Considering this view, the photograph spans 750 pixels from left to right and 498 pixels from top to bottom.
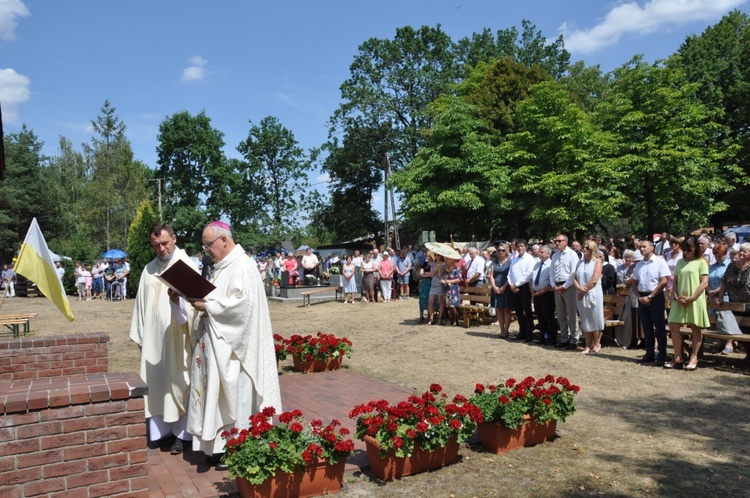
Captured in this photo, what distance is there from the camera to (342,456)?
14.8 feet

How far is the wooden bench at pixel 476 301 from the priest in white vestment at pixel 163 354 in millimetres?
9154

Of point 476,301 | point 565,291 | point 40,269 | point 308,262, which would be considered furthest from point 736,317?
point 308,262

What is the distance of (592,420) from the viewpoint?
6.30 m

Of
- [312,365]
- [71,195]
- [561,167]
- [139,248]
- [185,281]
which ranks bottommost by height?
[312,365]

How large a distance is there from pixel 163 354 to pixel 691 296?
7012mm

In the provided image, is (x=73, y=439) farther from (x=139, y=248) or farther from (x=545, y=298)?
(x=139, y=248)

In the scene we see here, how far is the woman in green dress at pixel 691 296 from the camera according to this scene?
8.40m

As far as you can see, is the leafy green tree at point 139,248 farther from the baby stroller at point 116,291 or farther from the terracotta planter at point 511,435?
the terracotta planter at point 511,435

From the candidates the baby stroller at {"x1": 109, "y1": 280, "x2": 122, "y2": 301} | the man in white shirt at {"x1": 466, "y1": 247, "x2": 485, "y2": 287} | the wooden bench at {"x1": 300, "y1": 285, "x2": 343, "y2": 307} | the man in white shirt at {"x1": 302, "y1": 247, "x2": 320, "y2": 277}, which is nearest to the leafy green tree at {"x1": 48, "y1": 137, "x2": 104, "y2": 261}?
the baby stroller at {"x1": 109, "y1": 280, "x2": 122, "y2": 301}

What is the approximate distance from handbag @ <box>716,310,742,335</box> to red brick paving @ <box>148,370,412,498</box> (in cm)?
488

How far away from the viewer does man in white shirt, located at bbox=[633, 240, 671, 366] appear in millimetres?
9070

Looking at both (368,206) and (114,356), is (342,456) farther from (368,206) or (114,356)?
(368,206)

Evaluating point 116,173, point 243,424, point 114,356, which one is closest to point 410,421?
point 243,424

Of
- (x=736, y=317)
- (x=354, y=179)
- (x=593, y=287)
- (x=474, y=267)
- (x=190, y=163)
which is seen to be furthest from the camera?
(x=190, y=163)
